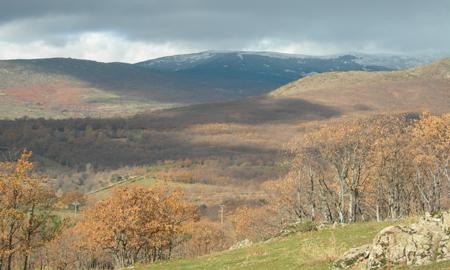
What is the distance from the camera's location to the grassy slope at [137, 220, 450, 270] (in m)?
26.4

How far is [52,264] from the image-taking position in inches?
5084

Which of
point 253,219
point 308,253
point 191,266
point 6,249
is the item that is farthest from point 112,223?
point 253,219

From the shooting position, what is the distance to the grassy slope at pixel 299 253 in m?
26.4

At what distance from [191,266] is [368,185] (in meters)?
57.5

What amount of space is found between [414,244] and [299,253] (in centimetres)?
1145

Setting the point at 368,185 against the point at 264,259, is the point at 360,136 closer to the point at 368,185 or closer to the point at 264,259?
the point at 368,185

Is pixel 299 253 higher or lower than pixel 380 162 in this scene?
higher

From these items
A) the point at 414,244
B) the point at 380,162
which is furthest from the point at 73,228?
the point at 414,244

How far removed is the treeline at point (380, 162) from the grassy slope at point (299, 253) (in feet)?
120

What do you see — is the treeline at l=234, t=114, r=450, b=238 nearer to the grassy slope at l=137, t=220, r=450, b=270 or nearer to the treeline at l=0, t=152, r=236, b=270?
the treeline at l=0, t=152, r=236, b=270

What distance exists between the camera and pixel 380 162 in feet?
266

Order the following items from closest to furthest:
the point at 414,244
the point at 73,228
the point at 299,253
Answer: the point at 414,244
the point at 299,253
the point at 73,228

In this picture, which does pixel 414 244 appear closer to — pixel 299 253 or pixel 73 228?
pixel 299 253

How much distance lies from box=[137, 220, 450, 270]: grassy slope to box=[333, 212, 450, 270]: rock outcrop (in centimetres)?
389
